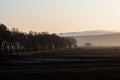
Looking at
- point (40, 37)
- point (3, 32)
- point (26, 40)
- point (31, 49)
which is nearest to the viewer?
point (3, 32)

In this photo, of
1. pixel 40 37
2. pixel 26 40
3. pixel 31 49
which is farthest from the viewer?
pixel 40 37

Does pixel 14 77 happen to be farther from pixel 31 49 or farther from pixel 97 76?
pixel 31 49

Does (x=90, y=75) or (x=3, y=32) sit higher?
(x=3, y=32)

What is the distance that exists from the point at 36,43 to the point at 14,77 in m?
141

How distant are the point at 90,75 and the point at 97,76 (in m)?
1.09

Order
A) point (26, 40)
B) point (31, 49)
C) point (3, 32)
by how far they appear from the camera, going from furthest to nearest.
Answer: point (31, 49)
point (26, 40)
point (3, 32)

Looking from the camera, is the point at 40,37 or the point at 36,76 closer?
the point at 36,76

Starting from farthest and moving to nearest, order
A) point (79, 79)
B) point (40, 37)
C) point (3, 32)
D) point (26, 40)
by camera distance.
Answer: point (40, 37) < point (26, 40) < point (3, 32) < point (79, 79)

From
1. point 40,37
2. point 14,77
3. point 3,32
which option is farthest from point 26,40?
point 14,77

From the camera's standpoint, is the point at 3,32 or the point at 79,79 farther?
the point at 3,32

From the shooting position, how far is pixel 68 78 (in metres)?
38.2

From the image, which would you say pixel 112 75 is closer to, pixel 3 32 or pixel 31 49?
pixel 3 32

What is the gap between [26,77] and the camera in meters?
39.1

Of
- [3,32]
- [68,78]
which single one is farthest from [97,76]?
[3,32]
